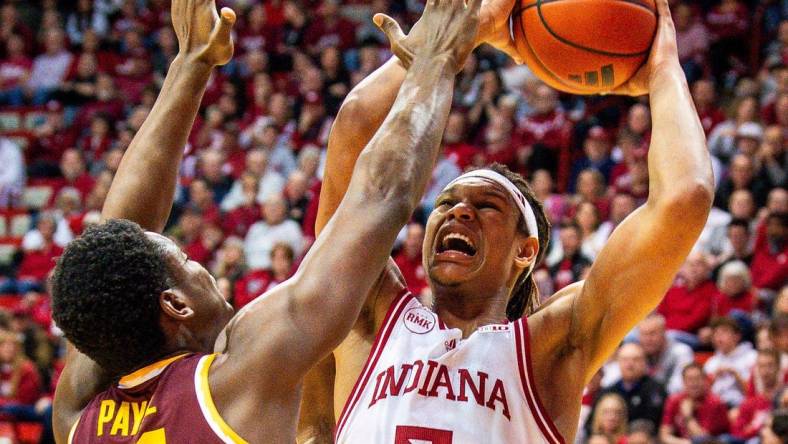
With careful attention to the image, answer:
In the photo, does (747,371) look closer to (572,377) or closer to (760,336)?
(760,336)

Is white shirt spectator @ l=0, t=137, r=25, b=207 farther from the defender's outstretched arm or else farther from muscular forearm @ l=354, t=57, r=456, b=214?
muscular forearm @ l=354, t=57, r=456, b=214

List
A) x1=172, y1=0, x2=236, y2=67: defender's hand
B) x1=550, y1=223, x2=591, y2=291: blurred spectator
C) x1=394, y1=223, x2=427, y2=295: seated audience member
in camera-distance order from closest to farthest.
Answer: x1=172, y1=0, x2=236, y2=67: defender's hand, x1=550, y1=223, x2=591, y2=291: blurred spectator, x1=394, y1=223, x2=427, y2=295: seated audience member

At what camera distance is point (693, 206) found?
3035 mm

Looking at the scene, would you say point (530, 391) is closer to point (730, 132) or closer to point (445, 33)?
point (445, 33)

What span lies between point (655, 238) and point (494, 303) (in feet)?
2.00

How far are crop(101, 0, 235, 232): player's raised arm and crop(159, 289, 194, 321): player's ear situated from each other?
0.48 m

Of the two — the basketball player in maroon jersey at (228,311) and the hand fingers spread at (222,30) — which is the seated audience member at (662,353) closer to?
the hand fingers spread at (222,30)

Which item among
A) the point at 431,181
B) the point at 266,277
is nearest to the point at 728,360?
the point at 431,181

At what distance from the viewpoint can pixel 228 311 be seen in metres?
2.78

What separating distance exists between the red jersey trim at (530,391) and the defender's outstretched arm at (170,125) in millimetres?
1016

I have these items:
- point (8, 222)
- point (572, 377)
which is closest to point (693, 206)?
point (572, 377)

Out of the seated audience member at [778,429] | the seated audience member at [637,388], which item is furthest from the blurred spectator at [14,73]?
the seated audience member at [778,429]

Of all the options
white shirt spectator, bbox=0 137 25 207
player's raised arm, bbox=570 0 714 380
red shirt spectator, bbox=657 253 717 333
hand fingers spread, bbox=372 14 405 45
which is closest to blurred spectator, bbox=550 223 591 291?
red shirt spectator, bbox=657 253 717 333

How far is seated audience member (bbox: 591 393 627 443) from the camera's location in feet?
24.4
